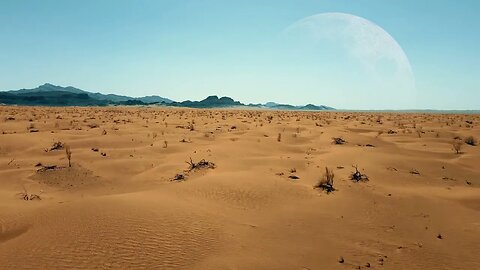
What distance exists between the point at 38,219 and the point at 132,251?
2.05 metres

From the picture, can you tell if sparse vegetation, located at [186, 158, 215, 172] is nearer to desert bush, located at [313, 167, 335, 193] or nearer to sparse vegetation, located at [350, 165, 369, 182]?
desert bush, located at [313, 167, 335, 193]

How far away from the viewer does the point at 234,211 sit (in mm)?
6855

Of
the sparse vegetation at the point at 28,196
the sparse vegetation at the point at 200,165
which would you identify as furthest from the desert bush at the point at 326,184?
the sparse vegetation at the point at 28,196

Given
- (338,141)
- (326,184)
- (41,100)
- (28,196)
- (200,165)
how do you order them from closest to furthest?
(28,196) < (326,184) < (200,165) < (338,141) < (41,100)

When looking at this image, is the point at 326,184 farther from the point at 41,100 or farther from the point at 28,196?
the point at 41,100

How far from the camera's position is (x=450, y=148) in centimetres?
1495

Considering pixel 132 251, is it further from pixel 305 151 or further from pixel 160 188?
pixel 305 151

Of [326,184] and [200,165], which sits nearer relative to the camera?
[326,184]

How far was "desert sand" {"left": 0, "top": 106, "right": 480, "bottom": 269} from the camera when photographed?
491cm

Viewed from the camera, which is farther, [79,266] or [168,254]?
[168,254]

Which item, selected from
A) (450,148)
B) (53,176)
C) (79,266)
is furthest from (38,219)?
(450,148)

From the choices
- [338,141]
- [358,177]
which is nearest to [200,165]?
[358,177]

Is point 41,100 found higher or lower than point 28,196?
lower

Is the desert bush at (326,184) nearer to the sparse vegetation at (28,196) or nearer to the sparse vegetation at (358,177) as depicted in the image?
the sparse vegetation at (358,177)
